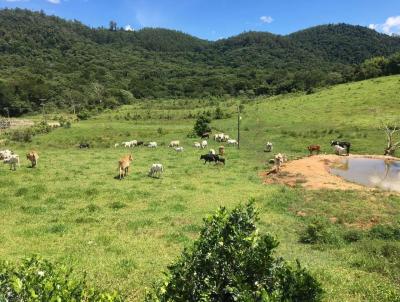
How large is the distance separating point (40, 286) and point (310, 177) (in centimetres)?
2446

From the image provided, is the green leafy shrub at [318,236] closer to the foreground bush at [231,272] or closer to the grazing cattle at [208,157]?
the foreground bush at [231,272]

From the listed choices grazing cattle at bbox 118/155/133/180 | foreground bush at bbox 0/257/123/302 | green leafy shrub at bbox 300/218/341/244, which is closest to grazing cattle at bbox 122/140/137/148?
grazing cattle at bbox 118/155/133/180

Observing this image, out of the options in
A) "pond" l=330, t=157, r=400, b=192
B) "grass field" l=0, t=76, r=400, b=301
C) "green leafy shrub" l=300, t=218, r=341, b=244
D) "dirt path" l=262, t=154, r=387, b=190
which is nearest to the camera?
"grass field" l=0, t=76, r=400, b=301

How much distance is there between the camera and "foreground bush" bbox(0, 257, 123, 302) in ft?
17.8

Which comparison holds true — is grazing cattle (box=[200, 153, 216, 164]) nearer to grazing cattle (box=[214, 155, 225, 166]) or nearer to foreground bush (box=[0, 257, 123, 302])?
grazing cattle (box=[214, 155, 225, 166])

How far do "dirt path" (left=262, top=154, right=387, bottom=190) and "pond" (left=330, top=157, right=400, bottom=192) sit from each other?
1029mm

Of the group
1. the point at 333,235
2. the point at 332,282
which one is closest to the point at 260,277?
the point at 332,282

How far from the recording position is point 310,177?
2830 centimetres

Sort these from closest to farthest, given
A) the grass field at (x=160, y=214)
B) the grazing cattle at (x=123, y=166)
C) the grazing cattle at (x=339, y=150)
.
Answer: the grass field at (x=160, y=214) < the grazing cattle at (x=123, y=166) < the grazing cattle at (x=339, y=150)

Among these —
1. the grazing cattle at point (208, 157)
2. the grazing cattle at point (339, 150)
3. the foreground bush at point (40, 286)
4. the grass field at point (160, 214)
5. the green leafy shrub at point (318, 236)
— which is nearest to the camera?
the foreground bush at point (40, 286)

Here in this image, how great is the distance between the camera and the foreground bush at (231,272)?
234 inches

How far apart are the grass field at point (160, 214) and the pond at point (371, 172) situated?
482 centimetres

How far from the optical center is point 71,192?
2434 cm

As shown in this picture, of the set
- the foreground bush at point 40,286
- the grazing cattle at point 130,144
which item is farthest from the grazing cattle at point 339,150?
the foreground bush at point 40,286
